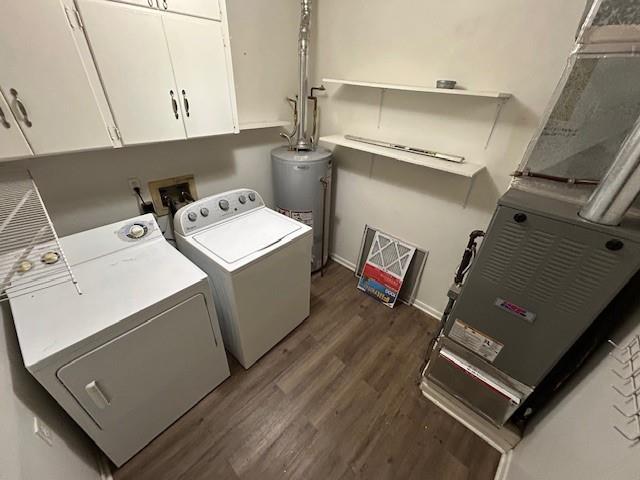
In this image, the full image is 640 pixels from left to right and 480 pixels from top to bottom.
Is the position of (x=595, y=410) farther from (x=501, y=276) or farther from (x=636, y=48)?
(x=636, y=48)

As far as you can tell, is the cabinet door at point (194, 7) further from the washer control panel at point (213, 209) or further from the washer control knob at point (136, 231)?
the washer control knob at point (136, 231)

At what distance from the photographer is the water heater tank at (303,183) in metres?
2.05

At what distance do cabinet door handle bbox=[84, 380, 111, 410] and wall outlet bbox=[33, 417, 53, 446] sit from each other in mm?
147

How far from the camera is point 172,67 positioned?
1.37 m

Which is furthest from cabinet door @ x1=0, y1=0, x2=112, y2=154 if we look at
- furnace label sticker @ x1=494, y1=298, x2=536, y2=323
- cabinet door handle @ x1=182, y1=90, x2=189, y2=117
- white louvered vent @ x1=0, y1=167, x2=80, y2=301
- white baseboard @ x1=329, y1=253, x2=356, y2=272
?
white baseboard @ x1=329, y1=253, x2=356, y2=272

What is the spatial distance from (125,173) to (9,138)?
546mm

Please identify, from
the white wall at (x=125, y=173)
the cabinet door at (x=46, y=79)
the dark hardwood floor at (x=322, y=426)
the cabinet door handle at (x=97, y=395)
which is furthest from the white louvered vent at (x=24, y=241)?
the dark hardwood floor at (x=322, y=426)

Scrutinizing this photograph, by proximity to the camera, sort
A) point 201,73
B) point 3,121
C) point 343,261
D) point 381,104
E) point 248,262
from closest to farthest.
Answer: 1. point 3,121
2. point 248,262
3. point 201,73
4. point 381,104
5. point 343,261

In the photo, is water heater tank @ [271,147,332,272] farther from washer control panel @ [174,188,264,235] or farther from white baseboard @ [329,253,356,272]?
white baseboard @ [329,253,356,272]

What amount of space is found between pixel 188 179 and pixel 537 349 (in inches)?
86.9

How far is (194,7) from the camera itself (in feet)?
4.41

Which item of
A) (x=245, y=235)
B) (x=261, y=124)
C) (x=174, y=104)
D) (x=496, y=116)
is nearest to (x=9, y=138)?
(x=174, y=104)

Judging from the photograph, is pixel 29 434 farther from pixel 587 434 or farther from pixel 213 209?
pixel 587 434

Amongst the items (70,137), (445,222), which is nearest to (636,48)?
(445,222)
